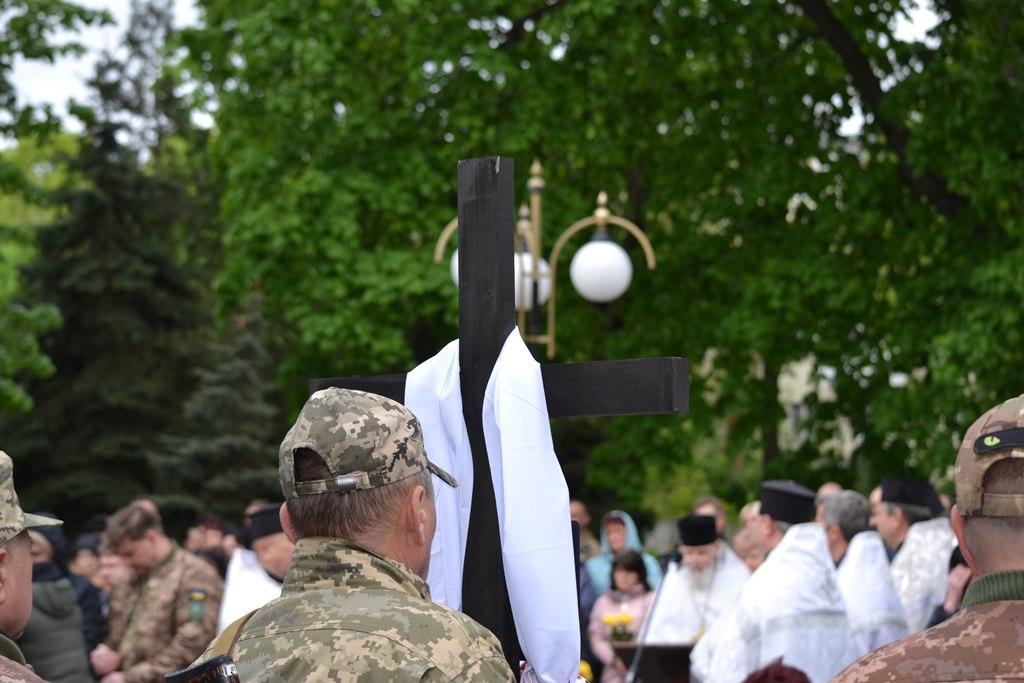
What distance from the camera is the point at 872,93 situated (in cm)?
1741

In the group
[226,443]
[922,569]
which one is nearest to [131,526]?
[922,569]

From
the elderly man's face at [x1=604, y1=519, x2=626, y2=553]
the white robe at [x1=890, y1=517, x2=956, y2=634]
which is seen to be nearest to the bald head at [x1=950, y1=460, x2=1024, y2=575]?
the white robe at [x1=890, y1=517, x2=956, y2=634]

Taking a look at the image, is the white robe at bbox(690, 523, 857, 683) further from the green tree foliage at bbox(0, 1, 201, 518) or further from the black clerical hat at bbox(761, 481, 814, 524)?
the green tree foliage at bbox(0, 1, 201, 518)

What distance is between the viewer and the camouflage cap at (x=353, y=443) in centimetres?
308

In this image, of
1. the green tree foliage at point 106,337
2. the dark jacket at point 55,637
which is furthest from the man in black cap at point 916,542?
the green tree foliage at point 106,337

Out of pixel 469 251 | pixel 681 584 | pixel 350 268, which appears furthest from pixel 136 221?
pixel 469 251

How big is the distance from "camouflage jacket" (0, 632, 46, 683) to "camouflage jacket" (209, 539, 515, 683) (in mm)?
414

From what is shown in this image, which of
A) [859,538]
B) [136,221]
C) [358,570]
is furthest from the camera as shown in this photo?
[136,221]

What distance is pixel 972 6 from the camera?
16.0 m

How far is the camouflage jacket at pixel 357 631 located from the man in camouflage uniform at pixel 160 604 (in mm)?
5102

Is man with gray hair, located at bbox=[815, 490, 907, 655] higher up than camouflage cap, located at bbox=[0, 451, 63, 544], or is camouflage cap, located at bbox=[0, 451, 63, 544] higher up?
camouflage cap, located at bbox=[0, 451, 63, 544]

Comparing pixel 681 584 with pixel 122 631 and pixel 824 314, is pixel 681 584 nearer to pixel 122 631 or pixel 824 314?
pixel 122 631

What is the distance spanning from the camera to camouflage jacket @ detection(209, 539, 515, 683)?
2846 millimetres

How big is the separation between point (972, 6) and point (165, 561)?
11215 millimetres
